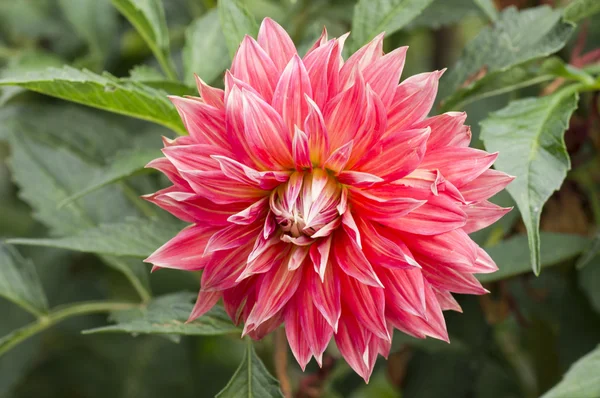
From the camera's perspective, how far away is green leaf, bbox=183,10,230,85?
0.79 metres

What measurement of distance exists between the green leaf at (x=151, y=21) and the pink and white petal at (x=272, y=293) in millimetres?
365

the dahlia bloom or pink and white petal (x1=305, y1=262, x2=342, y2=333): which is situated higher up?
the dahlia bloom

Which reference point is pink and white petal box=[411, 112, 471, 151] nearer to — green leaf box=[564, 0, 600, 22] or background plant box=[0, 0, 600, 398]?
background plant box=[0, 0, 600, 398]

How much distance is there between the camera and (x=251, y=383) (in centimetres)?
66

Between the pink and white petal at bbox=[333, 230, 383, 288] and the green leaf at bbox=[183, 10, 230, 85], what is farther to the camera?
the green leaf at bbox=[183, 10, 230, 85]

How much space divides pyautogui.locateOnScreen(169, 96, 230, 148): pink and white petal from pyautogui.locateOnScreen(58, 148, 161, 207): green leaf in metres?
0.16

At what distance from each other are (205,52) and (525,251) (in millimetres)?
Result: 451

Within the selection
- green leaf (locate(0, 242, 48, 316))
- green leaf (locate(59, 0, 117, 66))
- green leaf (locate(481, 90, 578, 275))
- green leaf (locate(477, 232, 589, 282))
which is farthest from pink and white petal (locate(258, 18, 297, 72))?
green leaf (locate(59, 0, 117, 66))

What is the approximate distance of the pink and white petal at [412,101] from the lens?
57 centimetres

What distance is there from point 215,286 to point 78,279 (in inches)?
33.2

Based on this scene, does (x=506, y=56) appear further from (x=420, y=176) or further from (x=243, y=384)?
(x=243, y=384)

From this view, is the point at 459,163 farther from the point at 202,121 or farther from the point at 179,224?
the point at 179,224

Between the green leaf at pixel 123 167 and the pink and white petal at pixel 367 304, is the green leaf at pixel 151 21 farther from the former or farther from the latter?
the pink and white petal at pixel 367 304

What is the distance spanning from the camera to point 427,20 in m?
0.96
